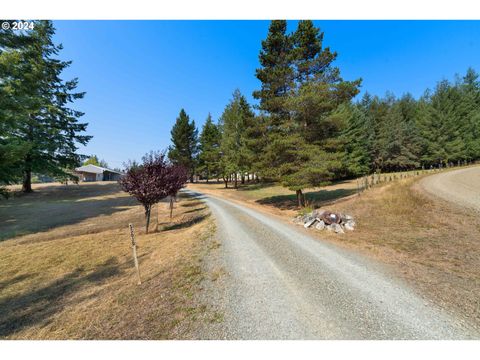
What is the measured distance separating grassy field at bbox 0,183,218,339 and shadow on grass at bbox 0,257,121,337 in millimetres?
24

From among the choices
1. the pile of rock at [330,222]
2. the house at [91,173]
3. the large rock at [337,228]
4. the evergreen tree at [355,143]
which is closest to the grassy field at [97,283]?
the pile of rock at [330,222]

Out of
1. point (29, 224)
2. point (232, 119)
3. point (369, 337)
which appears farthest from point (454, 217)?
point (232, 119)

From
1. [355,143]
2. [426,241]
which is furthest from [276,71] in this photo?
[355,143]

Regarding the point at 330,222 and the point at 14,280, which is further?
the point at 330,222

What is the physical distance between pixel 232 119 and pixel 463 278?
3573 cm

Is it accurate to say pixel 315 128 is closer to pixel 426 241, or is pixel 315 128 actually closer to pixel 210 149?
pixel 426 241

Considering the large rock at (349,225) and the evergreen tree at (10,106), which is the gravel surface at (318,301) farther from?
the evergreen tree at (10,106)

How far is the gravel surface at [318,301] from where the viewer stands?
11.1ft

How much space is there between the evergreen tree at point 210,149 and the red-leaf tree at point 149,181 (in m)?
27.8

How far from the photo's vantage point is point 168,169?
503 inches

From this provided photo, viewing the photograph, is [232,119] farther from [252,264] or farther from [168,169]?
[252,264]

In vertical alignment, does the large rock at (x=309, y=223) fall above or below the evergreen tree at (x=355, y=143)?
below

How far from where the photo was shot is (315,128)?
16109 millimetres

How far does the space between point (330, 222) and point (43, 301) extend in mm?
11803
